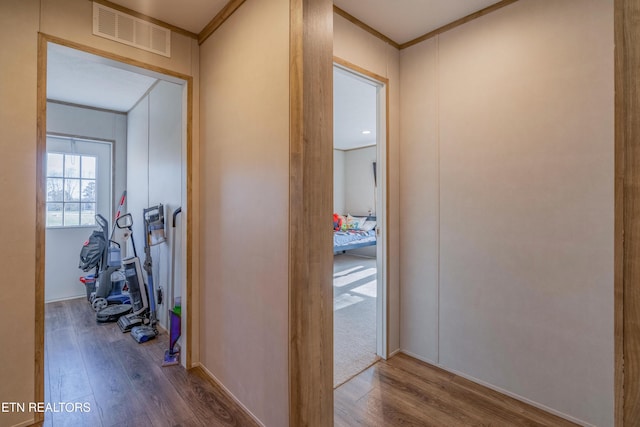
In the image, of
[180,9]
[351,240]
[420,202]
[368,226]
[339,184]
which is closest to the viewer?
[180,9]

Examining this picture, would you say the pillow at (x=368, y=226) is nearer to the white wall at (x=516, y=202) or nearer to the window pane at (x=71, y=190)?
the white wall at (x=516, y=202)

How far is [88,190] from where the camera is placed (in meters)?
4.39

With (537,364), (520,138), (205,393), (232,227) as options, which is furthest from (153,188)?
(537,364)

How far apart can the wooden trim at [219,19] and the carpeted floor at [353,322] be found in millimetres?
2754

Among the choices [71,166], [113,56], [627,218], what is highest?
[113,56]

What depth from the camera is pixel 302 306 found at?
1.46 metres

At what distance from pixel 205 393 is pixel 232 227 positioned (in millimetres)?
1220

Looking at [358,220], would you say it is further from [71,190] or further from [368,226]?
[71,190]

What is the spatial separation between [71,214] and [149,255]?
2.04 metres

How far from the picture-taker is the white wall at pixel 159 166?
2848 millimetres

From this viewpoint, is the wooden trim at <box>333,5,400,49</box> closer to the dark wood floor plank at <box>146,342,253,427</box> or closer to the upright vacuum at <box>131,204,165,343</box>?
the upright vacuum at <box>131,204,165,343</box>

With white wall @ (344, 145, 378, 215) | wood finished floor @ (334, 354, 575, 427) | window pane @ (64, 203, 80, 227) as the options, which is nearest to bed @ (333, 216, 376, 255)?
white wall @ (344, 145, 378, 215)

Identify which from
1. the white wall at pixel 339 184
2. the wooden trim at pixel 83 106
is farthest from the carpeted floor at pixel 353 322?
the wooden trim at pixel 83 106

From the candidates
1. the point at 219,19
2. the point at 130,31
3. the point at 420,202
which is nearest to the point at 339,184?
the point at 420,202
